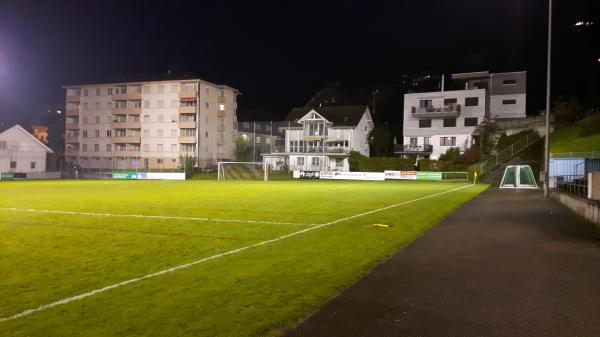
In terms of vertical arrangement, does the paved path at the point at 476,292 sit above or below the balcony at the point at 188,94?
below

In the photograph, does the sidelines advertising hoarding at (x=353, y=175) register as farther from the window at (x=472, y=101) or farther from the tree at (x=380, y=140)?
the window at (x=472, y=101)

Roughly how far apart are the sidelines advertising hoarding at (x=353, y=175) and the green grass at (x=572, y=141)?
20.3m

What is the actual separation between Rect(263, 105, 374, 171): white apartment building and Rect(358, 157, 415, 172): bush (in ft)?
16.4

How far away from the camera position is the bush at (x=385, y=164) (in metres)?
63.5

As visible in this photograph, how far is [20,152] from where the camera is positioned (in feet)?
243

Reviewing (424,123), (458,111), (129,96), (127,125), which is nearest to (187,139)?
(127,125)

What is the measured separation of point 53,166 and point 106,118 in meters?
12.8

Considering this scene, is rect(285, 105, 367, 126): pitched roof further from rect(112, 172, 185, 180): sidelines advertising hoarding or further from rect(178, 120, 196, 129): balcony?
rect(112, 172, 185, 180): sidelines advertising hoarding

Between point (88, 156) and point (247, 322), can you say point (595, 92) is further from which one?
point (88, 156)

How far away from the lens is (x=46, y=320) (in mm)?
5508

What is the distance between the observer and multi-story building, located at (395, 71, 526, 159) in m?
65.2

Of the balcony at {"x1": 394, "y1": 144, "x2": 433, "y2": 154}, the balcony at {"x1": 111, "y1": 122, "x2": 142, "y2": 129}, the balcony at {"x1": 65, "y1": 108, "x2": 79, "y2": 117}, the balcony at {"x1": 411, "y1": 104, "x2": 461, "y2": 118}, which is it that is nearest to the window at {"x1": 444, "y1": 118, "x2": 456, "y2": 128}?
the balcony at {"x1": 411, "y1": 104, "x2": 461, "y2": 118}

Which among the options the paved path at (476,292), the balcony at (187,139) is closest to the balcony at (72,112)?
the balcony at (187,139)

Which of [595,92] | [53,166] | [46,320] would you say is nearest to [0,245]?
[46,320]
